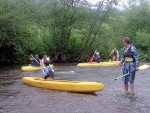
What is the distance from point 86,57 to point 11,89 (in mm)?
22072

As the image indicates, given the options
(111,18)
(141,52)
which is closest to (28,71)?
(111,18)

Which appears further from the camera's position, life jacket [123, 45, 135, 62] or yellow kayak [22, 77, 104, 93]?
yellow kayak [22, 77, 104, 93]

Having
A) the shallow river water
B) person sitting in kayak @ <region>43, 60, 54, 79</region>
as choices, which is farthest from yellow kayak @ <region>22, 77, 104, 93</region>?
person sitting in kayak @ <region>43, 60, 54, 79</region>

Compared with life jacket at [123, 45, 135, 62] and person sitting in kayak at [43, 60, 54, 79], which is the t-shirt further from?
life jacket at [123, 45, 135, 62]

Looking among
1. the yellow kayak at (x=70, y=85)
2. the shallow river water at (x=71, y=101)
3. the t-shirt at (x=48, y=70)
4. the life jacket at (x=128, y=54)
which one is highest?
the life jacket at (x=128, y=54)

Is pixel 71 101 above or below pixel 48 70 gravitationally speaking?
below

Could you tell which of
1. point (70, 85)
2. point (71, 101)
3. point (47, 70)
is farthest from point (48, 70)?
point (71, 101)

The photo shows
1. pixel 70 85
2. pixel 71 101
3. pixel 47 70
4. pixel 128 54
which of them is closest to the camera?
pixel 71 101

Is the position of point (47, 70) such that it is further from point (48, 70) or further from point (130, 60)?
point (130, 60)

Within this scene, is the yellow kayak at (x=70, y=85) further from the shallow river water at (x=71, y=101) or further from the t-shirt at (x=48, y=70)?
the t-shirt at (x=48, y=70)

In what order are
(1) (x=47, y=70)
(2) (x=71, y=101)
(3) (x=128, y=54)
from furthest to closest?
1. (1) (x=47, y=70)
2. (3) (x=128, y=54)
3. (2) (x=71, y=101)

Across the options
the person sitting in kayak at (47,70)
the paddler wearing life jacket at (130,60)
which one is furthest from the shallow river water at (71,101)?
the person sitting in kayak at (47,70)

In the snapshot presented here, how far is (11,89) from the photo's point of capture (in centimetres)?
1492

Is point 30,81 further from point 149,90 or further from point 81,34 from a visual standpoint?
point 81,34
